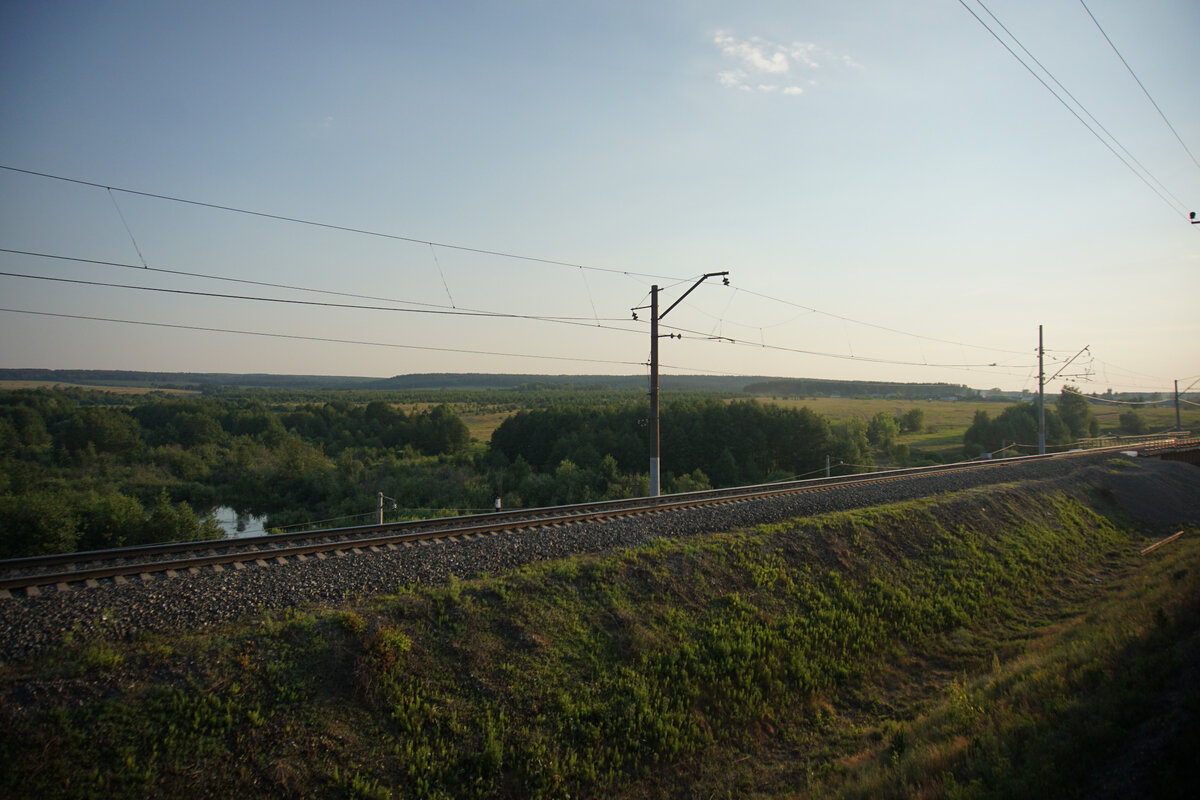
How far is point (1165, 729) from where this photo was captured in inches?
249

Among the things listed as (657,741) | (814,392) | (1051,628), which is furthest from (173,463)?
(814,392)

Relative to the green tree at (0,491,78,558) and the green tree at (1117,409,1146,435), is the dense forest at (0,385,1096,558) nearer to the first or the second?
the green tree at (0,491,78,558)

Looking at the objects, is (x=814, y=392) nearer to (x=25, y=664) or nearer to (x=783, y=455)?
(x=783, y=455)

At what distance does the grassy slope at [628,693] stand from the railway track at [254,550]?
2.47m

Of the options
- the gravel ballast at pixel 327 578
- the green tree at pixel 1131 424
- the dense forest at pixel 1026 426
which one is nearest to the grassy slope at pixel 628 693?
the gravel ballast at pixel 327 578

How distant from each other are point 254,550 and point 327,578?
7.96 feet

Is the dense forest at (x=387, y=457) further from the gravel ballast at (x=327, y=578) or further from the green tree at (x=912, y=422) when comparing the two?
the green tree at (x=912, y=422)

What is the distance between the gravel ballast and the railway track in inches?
18.9

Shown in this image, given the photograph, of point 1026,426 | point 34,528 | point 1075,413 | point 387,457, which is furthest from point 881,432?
point 34,528

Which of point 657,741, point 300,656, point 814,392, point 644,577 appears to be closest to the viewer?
point 300,656

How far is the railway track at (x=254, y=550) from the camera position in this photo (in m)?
9.48

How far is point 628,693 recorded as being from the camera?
916cm

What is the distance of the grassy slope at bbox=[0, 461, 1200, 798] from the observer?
6.56 metres

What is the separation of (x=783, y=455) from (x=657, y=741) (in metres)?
45.7
